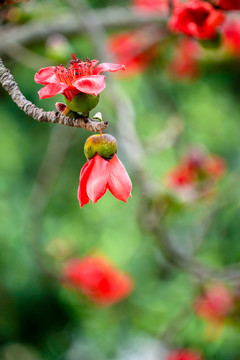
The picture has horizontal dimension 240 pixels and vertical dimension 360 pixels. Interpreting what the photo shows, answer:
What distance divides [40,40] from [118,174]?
3.24 feet

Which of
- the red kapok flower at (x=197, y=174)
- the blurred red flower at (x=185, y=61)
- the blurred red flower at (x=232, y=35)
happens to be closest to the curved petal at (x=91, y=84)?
the red kapok flower at (x=197, y=174)

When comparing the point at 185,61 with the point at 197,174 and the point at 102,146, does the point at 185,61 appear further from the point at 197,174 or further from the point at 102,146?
the point at 102,146

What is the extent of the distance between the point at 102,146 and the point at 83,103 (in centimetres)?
5

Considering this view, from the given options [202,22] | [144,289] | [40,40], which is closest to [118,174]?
[202,22]

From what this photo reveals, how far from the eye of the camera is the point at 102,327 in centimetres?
226

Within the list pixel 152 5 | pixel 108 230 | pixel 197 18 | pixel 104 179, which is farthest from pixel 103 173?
pixel 108 230

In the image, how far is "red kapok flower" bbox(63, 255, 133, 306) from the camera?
169 centimetres

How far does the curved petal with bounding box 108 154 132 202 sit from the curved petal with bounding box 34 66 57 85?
105mm

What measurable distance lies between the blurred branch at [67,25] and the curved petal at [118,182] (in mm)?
800

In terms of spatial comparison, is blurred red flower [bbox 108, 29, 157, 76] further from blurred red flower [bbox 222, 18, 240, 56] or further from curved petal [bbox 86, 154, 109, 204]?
curved petal [bbox 86, 154, 109, 204]

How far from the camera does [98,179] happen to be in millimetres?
482

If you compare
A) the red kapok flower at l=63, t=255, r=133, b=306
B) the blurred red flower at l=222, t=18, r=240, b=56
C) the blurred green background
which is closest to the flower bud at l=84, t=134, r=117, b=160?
the blurred green background

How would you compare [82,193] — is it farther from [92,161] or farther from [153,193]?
[153,193]

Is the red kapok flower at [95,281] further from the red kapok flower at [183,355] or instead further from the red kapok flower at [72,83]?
the red kapok flower at [72,83]
